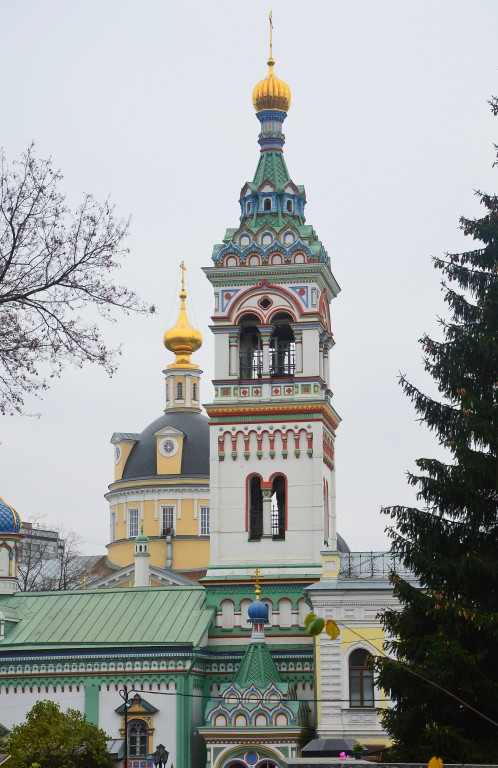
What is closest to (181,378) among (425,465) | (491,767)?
(425,465)

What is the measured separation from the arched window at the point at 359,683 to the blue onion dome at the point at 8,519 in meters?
12.2

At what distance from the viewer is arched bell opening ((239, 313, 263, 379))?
4044 cm

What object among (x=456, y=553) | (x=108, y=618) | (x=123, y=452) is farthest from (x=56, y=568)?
(x=456, y=553)

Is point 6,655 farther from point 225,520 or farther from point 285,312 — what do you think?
point 285,312

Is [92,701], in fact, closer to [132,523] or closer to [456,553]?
[456,553]

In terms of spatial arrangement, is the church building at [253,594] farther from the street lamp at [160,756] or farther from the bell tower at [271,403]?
the street lamp at [160,756]

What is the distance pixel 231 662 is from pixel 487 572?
787 inches

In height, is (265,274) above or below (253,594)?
above

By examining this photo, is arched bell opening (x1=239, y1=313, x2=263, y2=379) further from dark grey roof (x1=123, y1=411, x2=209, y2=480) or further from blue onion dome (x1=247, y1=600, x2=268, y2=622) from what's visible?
dark grey roof (x1=123, y1=411, x2=209, y2=480)

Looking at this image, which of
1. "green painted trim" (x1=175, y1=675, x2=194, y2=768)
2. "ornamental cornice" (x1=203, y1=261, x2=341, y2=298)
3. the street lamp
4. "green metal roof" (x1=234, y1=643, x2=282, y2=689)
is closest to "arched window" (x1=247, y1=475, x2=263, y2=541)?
"green metal roof" (x1=234, y1=643, x2=282, y2=689)

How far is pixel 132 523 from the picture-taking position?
60219mm

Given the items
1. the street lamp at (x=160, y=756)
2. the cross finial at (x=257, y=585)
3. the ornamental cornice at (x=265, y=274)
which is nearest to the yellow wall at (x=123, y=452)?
the ornamental cornice at (x=265, y=274)

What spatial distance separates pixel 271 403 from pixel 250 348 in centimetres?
211

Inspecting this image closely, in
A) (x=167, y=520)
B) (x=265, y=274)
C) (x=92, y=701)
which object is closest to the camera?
(x=92, y=701)
